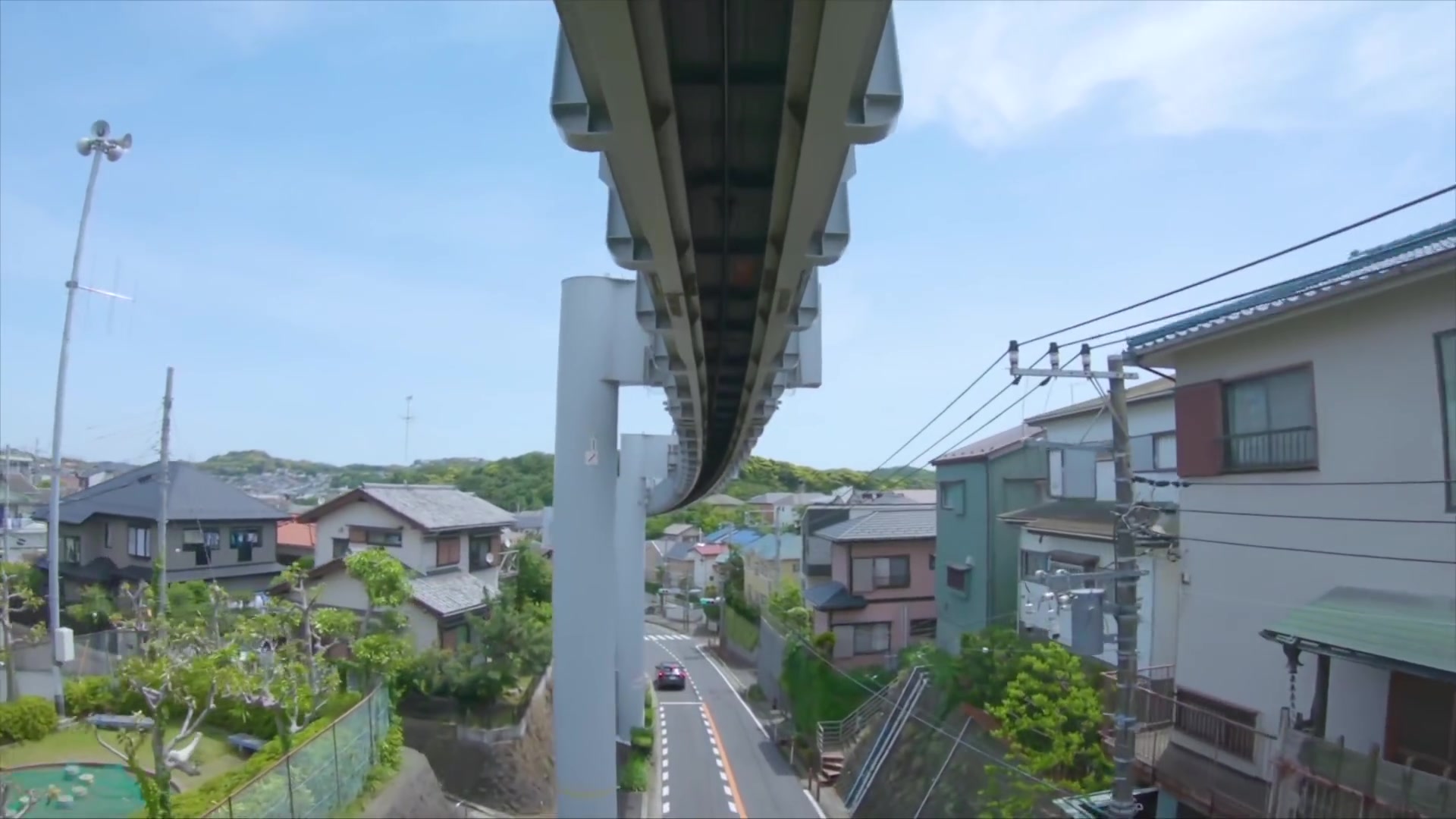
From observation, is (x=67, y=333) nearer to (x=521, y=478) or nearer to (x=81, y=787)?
(x=81, y=787)

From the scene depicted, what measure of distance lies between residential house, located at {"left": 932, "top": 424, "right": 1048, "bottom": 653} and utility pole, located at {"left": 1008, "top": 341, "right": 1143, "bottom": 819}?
1110cm

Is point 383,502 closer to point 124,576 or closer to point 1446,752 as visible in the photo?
point 124,576

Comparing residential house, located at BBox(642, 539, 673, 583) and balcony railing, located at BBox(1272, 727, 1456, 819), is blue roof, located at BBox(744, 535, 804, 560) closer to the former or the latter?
residential house, located at BBox(642, 539, 673, 583)

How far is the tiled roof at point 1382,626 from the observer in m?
6.85

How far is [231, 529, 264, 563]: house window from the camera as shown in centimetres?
2661

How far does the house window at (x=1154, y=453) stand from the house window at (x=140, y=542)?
26156mm

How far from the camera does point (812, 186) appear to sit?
277 centimetres

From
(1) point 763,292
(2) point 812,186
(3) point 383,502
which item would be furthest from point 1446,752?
(3) point 383,502

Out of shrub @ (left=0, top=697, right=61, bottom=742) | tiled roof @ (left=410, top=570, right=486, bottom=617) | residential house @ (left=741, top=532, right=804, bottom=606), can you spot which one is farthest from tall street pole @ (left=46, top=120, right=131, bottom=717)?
residential house @ (left=741, top=532, right=804, bottom=606)

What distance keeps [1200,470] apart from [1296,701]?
253 cm

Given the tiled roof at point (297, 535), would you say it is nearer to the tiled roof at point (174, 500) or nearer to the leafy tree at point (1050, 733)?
the tiled roof at point (174, 500)

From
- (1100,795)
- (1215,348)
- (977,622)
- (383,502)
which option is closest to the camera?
(1215,348)

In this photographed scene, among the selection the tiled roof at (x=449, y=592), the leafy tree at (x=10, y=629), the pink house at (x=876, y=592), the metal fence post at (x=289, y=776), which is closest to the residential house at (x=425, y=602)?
the tiled roof at (x=449, y=592)

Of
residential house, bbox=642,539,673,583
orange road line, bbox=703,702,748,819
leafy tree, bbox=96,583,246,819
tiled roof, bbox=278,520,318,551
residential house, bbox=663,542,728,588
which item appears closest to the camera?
leafy tree, bbox=96,583,246,819
